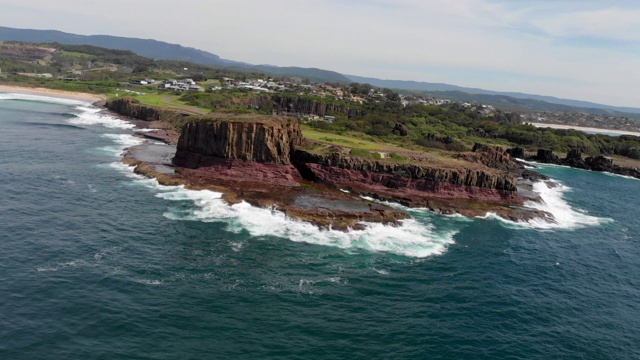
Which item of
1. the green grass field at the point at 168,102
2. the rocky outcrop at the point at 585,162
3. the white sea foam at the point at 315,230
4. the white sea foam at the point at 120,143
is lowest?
the white sea foam at the point at 315,230

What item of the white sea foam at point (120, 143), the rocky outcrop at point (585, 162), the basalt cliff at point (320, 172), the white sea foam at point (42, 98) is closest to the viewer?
the basalt cliff at point (320, 172)

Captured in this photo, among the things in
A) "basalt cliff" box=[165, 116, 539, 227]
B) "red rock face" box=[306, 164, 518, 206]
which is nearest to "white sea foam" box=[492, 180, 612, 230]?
"basalt cliff" box=[165, 116, 539, 227]

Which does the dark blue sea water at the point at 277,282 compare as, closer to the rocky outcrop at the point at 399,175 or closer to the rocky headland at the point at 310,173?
the rocky headland at the point at 310,173

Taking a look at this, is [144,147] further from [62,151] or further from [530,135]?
[530,135]

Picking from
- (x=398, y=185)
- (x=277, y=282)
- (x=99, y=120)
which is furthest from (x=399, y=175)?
(x=99, y=120)

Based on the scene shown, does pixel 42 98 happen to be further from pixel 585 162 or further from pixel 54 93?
pixel 585 162

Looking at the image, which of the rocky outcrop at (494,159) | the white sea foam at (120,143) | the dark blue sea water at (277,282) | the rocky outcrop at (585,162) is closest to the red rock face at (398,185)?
the dark blue sea water at (277,282)

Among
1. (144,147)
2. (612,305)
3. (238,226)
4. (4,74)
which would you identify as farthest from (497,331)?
(4,74)
